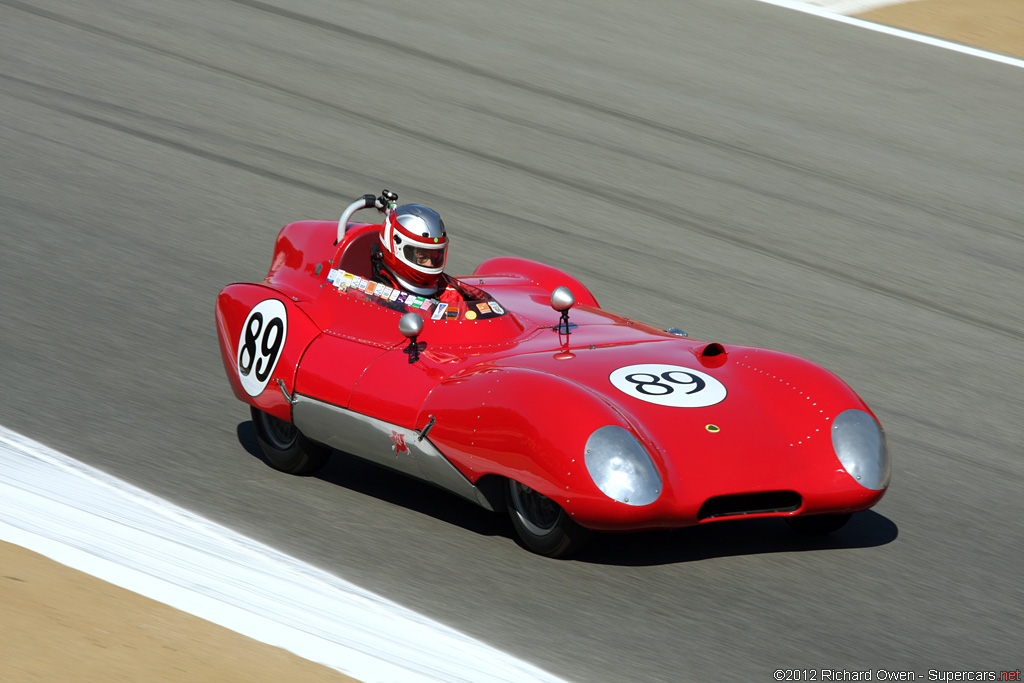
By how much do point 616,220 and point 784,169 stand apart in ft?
6.48

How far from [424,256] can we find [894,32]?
9990 mm

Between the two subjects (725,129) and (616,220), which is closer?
(616,220)

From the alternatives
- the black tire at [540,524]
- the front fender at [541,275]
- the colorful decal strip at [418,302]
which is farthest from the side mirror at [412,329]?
the front fender at [541,275]

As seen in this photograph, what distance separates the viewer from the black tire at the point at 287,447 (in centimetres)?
621

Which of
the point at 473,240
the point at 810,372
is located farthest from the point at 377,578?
the point at 473,240

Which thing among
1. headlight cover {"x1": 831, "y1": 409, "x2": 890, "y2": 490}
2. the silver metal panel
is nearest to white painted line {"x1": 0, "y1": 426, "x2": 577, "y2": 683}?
the silver metal panel

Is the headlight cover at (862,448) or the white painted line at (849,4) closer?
the headlight cover at (862,448)

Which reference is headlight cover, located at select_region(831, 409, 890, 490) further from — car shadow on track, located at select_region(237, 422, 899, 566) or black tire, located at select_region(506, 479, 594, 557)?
black tire, located at select_region(506, 479, 594, 557)

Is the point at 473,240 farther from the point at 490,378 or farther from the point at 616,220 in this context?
the point at 490,378

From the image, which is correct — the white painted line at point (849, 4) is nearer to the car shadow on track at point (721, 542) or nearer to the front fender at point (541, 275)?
the front fender at point (541, 275)

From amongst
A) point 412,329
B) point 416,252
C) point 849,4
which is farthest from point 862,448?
point 849,4

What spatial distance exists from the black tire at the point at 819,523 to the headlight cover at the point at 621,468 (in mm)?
1026

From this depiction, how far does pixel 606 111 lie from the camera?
40.4 ft

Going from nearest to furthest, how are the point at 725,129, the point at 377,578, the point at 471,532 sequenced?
the point at 377,578 < the point at 471,532 < the point at 725,129
